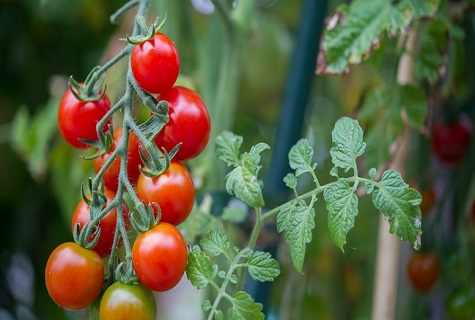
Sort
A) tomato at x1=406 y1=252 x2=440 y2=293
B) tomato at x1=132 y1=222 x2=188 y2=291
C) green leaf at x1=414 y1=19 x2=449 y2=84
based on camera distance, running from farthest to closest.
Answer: tomato at x1=406 y1=252 x2=440 y2=293 < green leaf at x1=414 y1=19 x2=449 y2=84 < tomato at x1=132 y1=222 x2=188 y2=291

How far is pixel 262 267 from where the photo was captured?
0.45 meters

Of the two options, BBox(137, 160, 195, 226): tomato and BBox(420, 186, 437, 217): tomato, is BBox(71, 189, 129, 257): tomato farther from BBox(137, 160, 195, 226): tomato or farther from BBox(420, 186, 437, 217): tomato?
BBox(420, 186, 437, 217): tomato

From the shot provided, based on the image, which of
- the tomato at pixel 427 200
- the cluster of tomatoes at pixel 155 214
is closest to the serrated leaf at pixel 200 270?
the cluster of tomatoes at pixel 155 214

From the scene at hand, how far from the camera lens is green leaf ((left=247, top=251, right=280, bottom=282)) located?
45 cm

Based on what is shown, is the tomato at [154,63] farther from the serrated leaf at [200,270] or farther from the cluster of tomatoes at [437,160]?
the cluster of tomatoes at [437,160]

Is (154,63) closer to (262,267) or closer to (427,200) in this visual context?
(262,267)

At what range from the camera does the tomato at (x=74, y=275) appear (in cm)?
43

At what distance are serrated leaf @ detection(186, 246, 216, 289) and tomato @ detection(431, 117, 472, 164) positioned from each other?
44 cm

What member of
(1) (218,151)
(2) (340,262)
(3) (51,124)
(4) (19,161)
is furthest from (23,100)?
(1) (218,151)

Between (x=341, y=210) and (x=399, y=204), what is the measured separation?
0.03m

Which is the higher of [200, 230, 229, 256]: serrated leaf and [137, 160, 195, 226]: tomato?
[137, 160, 195, 226]: tomato

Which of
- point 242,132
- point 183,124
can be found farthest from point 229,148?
point 242,132

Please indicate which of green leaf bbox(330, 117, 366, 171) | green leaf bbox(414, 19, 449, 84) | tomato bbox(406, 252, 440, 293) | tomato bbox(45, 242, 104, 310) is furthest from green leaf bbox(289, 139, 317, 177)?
tomato bbox(406, 252, 440, 293)

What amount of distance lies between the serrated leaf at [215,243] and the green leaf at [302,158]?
0.19ft
